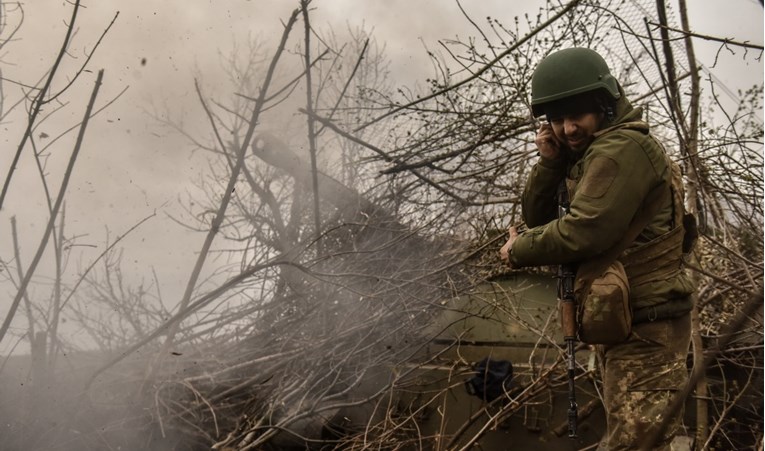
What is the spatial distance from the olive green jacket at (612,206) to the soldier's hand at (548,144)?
0.09 m

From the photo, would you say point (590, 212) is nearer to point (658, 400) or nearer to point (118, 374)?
point (658, 400)

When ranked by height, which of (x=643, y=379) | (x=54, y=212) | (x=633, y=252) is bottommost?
(x=643, y=379)

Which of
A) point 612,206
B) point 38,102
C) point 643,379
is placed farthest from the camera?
point 38,102

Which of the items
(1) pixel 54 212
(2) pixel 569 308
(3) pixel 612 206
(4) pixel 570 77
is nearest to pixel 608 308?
(2) pixel 569 308

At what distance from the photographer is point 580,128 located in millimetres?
2365

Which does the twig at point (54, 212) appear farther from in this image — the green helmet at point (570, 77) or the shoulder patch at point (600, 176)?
the shoulder patch at point (600, 176)

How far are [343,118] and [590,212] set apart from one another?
9.22ft

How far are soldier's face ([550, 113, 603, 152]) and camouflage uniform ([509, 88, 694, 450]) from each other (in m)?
0.04

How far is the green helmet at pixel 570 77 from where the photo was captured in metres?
2.38

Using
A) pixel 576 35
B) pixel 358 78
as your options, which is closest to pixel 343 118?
pixel 358 78

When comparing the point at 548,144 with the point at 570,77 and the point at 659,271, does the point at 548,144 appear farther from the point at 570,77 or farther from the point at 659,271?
the point at 659,271

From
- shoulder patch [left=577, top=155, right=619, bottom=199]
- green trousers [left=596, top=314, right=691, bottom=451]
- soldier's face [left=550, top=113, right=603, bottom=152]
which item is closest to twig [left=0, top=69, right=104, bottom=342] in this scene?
soldier's face [left=550, top=113, right=603, bottom=152]

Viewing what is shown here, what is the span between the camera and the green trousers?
2.20 metres

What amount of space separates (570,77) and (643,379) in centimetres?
108
